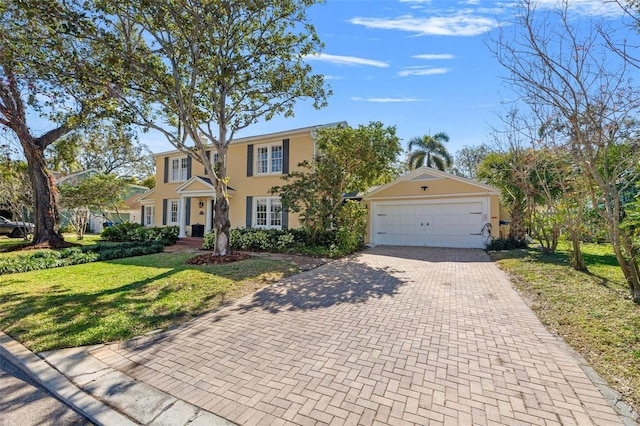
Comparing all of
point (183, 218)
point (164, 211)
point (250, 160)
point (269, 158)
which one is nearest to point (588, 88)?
point (269, 158)

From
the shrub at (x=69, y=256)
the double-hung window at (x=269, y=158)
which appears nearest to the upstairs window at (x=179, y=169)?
the double-hung window at (x=269, y=158)

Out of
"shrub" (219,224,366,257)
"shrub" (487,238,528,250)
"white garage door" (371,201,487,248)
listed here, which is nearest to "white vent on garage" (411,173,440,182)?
"white garage door" (371,201,487,248)

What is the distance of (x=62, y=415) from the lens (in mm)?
2766

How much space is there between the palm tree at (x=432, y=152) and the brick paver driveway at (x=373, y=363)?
69.6 ft

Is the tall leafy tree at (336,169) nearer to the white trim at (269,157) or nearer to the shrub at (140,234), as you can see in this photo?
the white trim at (269,157)

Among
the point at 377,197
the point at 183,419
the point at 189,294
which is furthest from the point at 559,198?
the point at 183,419

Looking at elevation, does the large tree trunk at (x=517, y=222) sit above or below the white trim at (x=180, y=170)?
below

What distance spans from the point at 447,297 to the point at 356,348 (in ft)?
9.96

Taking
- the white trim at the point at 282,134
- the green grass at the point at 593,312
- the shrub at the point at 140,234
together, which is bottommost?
the green grass at the point at 593,312

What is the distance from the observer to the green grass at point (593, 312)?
3322 millimetres

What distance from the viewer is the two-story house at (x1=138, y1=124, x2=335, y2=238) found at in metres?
14.9

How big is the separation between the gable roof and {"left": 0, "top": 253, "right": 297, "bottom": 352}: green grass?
786 cm

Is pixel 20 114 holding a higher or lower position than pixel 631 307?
higher

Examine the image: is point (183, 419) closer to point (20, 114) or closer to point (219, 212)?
point (219, 212)
